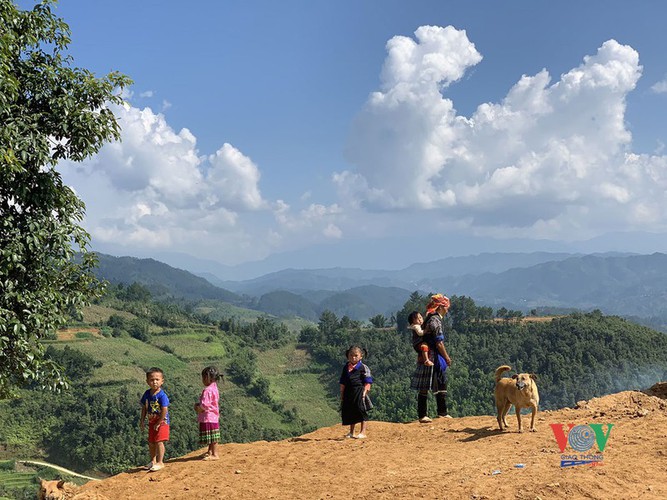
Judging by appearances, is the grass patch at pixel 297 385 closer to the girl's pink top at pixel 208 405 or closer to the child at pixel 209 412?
the child at pixel 209 412

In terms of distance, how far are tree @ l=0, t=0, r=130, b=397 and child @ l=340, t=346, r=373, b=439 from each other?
5.64 metres

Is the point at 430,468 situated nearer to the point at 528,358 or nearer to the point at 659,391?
the point at 659,391

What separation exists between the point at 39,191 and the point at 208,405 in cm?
508

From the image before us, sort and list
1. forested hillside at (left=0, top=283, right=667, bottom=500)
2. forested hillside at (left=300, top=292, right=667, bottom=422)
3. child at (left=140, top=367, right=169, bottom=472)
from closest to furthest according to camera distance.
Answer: child at (left=140, top=367, right=169, bottom=472), forested hillside at (left=0, top=283, right=667, bottom=500), forested hillside at (left=300, top=292, right=667, bottom=422)

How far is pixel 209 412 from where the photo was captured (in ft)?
29.2

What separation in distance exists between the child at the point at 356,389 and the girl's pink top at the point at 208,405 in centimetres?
261

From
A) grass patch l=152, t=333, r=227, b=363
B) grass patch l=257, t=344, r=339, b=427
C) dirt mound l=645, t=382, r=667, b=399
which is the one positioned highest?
dirt mound l=645, t=382, r=667, b=399

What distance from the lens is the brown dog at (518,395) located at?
29.7 feet

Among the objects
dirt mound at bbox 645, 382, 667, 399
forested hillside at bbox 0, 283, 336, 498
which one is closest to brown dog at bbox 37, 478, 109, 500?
dirt mound at bbox 645, 382, 667, 399

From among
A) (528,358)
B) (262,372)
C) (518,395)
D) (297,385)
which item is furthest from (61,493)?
(262,372)

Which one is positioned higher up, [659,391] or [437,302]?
[437,302]

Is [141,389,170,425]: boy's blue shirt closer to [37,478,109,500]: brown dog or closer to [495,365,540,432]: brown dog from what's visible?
[37,478,109,500]: brown dog

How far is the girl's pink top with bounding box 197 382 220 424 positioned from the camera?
888cm

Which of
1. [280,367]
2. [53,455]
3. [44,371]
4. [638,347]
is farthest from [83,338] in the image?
[638,347]
